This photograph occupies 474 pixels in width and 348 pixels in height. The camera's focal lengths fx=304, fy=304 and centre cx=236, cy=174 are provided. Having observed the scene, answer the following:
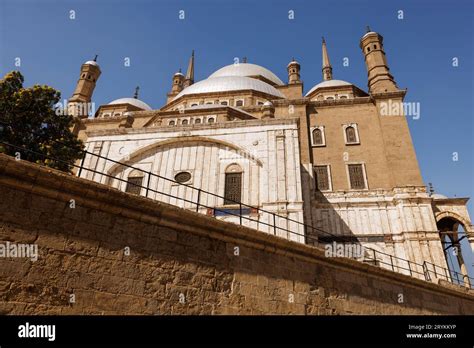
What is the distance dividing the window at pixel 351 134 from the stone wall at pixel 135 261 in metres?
16.5

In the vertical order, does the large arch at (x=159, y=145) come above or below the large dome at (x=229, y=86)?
below

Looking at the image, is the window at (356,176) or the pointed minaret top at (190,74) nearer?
the window at (356,176)

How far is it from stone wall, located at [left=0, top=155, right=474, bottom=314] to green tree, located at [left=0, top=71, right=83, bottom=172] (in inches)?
443

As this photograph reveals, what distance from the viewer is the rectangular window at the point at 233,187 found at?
15.2m

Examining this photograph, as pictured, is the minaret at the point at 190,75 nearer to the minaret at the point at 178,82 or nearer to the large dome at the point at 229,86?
the minaret at the point at 178,82

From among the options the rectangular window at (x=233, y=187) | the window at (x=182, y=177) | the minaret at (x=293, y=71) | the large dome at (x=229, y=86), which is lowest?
the rectangular window at (x=233, y=187)

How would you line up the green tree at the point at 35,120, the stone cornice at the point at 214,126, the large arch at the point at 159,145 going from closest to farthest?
1. the green tree at the point at 35,120
2. the large arch at the point at 159,145
3. the stone cornice at the point at 214,126

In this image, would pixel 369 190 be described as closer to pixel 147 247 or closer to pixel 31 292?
pixel 147 247

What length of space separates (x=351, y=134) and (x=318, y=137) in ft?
8.06

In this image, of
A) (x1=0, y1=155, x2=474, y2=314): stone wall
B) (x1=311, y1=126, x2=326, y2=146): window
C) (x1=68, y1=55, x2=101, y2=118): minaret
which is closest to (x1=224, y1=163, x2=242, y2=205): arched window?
(x1=0, y1=155, x2=474, y2=314): stone wall

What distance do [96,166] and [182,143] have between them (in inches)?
191

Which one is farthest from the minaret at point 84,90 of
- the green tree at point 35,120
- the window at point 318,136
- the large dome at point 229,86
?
the window at point 318,136

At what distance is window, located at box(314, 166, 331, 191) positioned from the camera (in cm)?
2056
